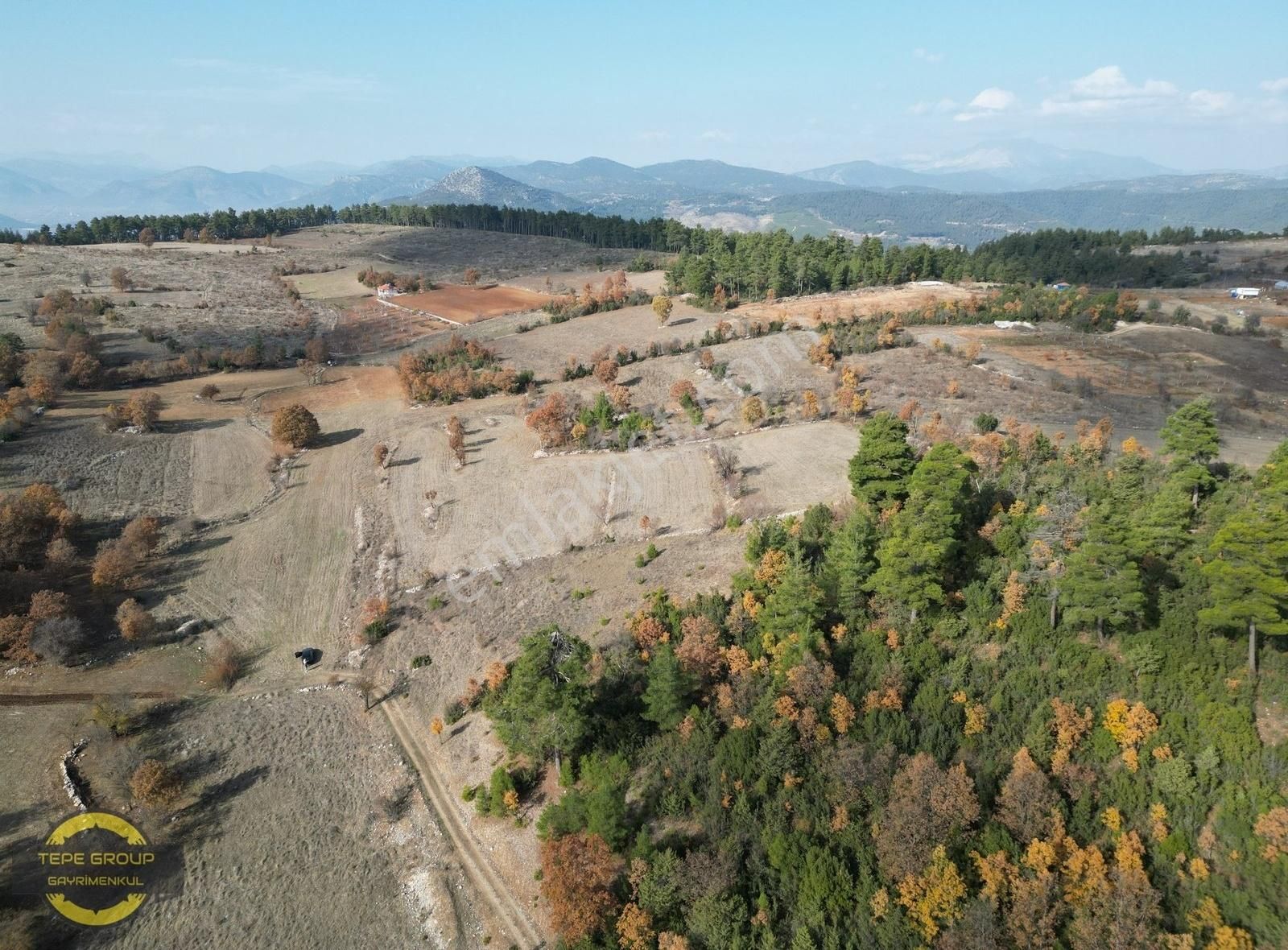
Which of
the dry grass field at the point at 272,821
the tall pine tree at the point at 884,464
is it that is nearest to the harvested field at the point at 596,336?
the tall pine tree at the point at 884,464

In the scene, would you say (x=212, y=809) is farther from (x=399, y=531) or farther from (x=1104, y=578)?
(x=1104, y=578)

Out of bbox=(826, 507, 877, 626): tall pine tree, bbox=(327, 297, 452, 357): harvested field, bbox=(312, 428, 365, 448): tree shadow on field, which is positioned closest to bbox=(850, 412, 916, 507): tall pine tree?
bbox=(826, 507, 877, 626): tall pine tree

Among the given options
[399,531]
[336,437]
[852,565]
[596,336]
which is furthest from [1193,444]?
[596,336]

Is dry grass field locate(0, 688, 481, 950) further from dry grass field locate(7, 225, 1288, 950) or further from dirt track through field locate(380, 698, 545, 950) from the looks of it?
dirt track through field locate(380, 698, 545, 950)

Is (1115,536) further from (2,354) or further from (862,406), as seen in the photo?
(2,354)

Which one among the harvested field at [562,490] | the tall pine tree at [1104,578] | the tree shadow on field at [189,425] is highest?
the tall pine tree at [1104,578]

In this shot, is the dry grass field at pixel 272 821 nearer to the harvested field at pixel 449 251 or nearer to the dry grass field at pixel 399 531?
the dry grass field at pixel 399 531

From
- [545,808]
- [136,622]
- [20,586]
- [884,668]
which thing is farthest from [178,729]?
[884,668]
